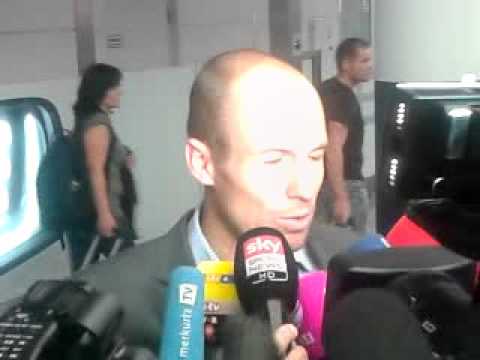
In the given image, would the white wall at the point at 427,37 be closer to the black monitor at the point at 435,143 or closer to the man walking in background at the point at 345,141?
the man walking in background at the point at 345,141

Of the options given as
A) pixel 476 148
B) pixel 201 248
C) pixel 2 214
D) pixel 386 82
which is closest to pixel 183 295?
pixel 201 248

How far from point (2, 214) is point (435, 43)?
788 mm

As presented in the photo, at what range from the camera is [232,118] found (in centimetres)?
117

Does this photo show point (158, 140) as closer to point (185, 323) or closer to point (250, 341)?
point (185, 323)

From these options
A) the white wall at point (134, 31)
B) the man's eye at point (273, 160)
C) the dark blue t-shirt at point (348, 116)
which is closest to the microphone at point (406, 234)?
the dark blue t-shirt at point (348, 116)

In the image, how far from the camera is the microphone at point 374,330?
1.90 feet

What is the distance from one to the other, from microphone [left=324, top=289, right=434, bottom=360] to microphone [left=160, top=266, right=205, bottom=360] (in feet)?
0.98

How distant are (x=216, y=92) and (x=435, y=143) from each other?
1.09 feet

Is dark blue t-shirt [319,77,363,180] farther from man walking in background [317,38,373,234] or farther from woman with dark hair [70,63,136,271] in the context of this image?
woman with dark hair [70,63,136,271]

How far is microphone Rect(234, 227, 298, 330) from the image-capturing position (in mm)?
882

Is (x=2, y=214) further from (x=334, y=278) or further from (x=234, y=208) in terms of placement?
(x=334, y=278)

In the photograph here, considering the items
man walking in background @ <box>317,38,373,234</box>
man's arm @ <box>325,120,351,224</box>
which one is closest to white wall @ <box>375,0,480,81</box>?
man walking in background @ <box>317,38,373,234</box>

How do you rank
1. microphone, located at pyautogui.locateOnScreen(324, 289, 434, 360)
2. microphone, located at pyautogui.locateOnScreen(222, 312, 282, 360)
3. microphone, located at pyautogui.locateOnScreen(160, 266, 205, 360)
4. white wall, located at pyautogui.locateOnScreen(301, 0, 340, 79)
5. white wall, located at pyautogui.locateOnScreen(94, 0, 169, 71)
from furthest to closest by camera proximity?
white wall, located at pyautogui.locateOnScreen(301, 0, 340, 79), white wall, located at pyautogui.locateOnScreen(94, 0, 169, 71), microphone, located at pyautogui.locateOnScreen(160, 266, 205, 360), microphone, located at pyautogui.locateOnScreen(222, 312, 282, 360), microphone, located at pyautogui.locateOnScreen(324, 289, 434, 360)

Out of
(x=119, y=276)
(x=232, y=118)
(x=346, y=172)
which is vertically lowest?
(x=119, y=276)
